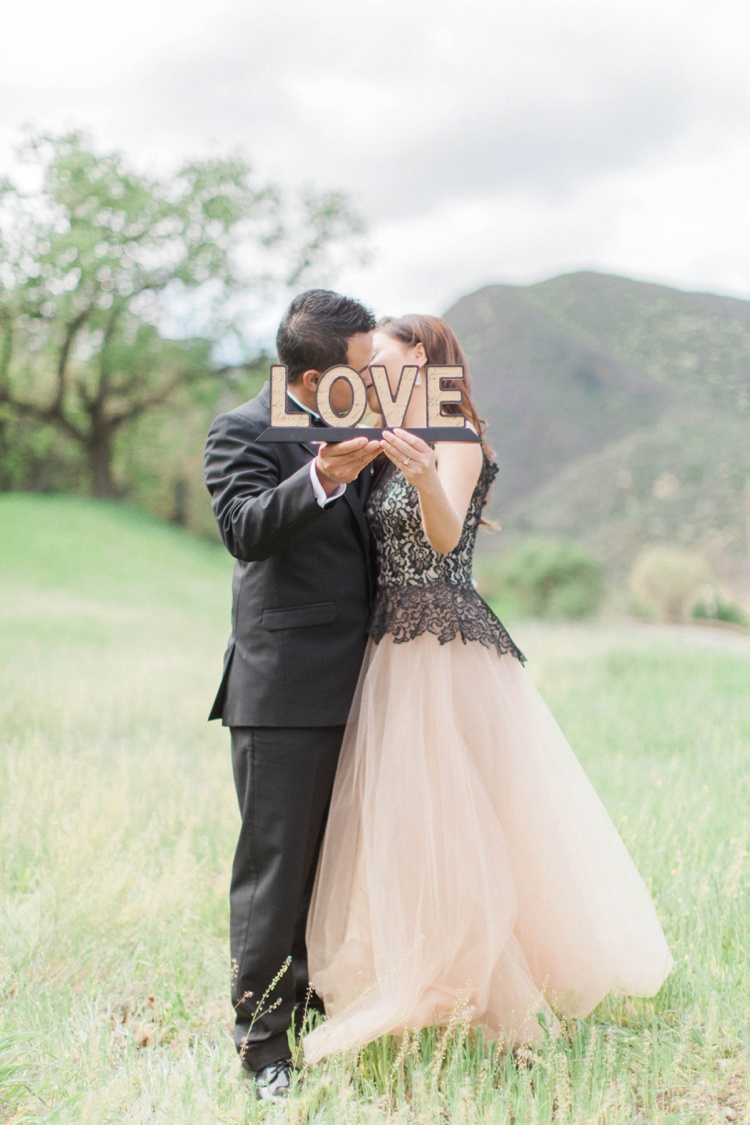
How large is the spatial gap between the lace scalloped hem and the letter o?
0.74m

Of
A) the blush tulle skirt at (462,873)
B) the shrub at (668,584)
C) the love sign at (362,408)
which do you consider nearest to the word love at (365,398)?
the love sign at (362,408)

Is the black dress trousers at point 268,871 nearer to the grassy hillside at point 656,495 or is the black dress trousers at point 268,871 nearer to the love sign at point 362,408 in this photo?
the love sign at point 362,408

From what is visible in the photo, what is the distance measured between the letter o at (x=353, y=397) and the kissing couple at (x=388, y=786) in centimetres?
28

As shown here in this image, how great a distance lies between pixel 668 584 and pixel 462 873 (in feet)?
78.2

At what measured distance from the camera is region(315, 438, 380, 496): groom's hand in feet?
7.68

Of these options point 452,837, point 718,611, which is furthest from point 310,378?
point 718,611

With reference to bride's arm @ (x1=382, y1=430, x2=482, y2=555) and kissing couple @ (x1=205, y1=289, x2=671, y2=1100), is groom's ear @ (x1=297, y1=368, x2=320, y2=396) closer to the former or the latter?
kissing couple @ (x1=205, y1=289, x2=671, y2=1100)

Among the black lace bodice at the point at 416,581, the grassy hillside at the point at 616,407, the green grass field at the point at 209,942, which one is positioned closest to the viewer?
the green grass field at the point at 209,942

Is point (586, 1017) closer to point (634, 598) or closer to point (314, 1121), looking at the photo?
point (314, 1121)

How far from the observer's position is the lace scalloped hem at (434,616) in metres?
2.88

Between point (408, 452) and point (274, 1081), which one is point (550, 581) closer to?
point (274, 1081)

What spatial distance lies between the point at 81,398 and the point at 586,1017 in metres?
32.9

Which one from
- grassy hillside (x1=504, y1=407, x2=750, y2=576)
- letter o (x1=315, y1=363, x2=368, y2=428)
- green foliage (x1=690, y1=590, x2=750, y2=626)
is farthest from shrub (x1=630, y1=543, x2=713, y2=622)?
letter o (x1=315, y1=363, x2=368, y2=428)

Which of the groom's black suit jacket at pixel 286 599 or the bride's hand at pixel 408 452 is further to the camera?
the groom's black suit jacket at pixel 286 599
